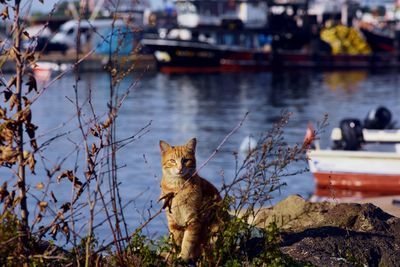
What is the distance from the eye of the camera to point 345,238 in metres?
7.24

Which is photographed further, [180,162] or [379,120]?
[379,120]

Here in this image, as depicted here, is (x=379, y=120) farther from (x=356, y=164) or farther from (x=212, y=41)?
(x=212, y=41)

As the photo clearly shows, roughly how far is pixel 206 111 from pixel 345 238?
32.2 metres

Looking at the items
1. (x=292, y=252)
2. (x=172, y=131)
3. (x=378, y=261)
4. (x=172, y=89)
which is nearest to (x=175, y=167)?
(x=292, y=252)

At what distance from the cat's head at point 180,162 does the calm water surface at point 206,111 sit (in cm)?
727

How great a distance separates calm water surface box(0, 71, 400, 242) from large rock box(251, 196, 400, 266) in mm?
6254

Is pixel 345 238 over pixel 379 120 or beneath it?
over

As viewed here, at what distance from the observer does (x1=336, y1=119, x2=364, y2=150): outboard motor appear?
2006cm

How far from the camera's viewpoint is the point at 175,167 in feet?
21.9

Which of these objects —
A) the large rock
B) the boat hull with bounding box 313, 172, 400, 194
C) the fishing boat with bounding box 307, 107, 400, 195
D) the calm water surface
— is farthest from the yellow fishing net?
the large rock

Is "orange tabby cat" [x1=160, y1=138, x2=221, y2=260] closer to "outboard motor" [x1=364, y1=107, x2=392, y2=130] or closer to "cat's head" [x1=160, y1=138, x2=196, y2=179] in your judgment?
"cat's head" [x1=160, y1=138, x2=196, y2=179]

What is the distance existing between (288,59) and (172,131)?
35773mm

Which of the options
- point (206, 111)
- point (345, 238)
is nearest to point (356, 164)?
point (345, 238)

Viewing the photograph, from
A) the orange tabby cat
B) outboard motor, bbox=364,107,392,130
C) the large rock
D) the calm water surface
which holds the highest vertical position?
the orange tabby cat
